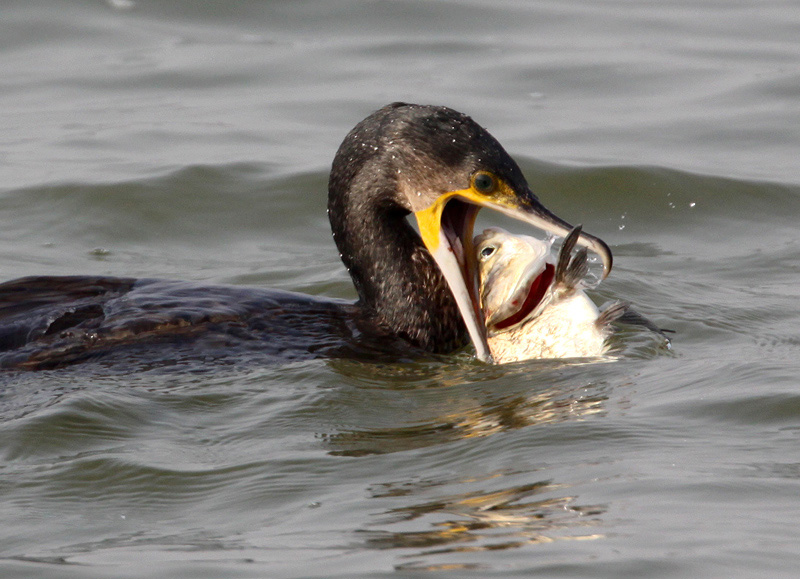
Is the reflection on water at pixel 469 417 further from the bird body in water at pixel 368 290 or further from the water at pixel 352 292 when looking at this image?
the bird body in water at pixel 368 290

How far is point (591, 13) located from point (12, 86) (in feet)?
17.0

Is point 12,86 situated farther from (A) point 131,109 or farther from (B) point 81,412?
(B) point 81,412

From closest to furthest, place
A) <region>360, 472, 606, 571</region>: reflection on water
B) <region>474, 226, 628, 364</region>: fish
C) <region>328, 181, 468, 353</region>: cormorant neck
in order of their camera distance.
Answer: <region>360, 472, 606, 571</region>: reflection on water
<region>474, 226, 628, 364</region>: fish
<region>328, 181, 468, 353</region>: cormorant neck

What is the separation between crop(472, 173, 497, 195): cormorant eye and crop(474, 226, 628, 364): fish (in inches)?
6.9

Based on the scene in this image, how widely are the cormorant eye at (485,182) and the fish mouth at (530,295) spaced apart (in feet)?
1.27

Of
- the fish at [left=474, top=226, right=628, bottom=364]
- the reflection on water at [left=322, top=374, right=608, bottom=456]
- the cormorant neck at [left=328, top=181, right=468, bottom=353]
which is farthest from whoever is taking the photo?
the cormorant neck at [left=328, top=181, right=468, bottom=353]

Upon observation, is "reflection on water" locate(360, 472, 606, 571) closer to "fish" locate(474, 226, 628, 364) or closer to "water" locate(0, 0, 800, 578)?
"water" locate(0, 0, 800, 578)

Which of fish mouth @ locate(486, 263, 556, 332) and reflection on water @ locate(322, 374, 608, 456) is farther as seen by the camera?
fish mouth @ locate(486, 263, 556, 332)

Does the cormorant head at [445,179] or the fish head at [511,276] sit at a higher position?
the cormorant head at [445,179]

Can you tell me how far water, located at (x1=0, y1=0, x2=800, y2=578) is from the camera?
3.67 meters

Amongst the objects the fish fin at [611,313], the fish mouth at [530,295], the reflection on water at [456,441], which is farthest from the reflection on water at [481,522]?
the fish mouth at [530,295]

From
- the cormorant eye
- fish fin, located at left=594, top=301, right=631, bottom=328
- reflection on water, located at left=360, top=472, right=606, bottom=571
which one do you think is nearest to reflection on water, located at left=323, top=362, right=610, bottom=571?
reflection on water, located at left=360, top=472, right=606, bottom=571

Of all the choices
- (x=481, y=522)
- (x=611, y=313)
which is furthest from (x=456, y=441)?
(x=611, y=313)

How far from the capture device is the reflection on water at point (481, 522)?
3486mm
